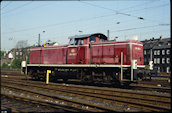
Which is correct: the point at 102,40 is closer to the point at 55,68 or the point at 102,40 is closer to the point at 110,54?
the point at 110,54

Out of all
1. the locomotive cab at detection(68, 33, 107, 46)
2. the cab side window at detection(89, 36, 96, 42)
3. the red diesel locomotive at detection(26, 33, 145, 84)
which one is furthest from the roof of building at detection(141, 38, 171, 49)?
the cab side window at detection(89, 36, 96, 42)

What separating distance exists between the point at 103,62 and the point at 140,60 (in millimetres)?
2796

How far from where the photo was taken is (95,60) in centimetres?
1577

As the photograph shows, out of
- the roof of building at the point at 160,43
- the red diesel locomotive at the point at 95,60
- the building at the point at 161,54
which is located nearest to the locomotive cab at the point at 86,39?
the red diesel locomotive at the point at 95,60

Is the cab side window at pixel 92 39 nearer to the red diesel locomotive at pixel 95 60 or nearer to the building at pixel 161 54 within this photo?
the red diesel locomotive at pixel 95 60

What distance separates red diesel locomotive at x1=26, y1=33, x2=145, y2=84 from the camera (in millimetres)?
14172

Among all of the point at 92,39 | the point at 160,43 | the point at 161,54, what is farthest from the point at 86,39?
the point at 160,43

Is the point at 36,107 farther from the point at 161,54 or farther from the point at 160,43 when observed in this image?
the point at 160,43

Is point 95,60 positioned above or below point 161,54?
below

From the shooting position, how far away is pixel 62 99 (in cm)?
932

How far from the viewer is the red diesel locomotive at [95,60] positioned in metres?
14.2

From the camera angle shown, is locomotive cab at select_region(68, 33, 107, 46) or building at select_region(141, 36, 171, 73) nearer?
locomotive cab at select_region(68, 33, 107, 46)

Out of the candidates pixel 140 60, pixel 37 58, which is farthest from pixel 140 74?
pixel 37 58

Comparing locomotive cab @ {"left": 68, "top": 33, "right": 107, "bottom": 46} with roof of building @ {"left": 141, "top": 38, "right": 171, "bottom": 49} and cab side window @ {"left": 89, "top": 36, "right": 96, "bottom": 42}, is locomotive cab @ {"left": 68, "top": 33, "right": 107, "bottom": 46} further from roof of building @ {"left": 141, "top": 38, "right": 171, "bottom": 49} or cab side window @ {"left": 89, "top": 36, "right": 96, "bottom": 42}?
roof of building @ {"left": 141, "top": 38, "right": 171, "bottom": 49}
